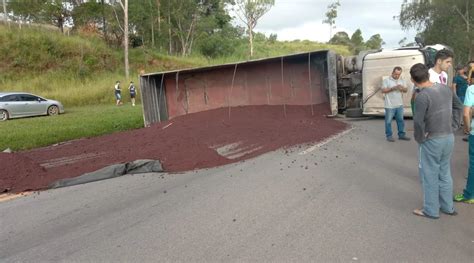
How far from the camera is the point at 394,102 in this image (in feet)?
30.7

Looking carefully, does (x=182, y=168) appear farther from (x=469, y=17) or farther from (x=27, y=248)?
(x=469, y=17)

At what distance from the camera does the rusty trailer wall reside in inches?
489

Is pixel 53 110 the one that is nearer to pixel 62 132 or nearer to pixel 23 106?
pixel 23 106

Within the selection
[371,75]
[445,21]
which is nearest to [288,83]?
[371,75]

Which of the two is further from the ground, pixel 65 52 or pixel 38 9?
pixel 38 9

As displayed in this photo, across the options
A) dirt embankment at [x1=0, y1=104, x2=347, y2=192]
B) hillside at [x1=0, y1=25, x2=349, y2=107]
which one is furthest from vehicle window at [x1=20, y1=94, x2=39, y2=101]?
dirt embankment at [x1=0, y1=104, x2=347, y2=192]

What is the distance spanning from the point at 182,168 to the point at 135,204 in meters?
2.08

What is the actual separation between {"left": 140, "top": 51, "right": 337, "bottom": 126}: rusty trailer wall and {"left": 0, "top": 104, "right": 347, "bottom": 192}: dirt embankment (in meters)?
0.49

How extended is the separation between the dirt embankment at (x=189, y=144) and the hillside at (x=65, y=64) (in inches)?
720

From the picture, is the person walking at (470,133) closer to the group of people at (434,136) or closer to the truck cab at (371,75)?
the group of people at (434,136)

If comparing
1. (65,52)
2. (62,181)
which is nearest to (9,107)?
(65,52)

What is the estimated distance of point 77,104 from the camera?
2753 cm

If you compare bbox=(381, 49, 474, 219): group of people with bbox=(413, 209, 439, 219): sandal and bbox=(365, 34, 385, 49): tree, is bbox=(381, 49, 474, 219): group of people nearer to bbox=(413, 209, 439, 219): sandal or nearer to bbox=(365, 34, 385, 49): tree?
bbox=(413, 209, 439, 219): sandal

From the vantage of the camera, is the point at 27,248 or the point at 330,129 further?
the point at 330,129
